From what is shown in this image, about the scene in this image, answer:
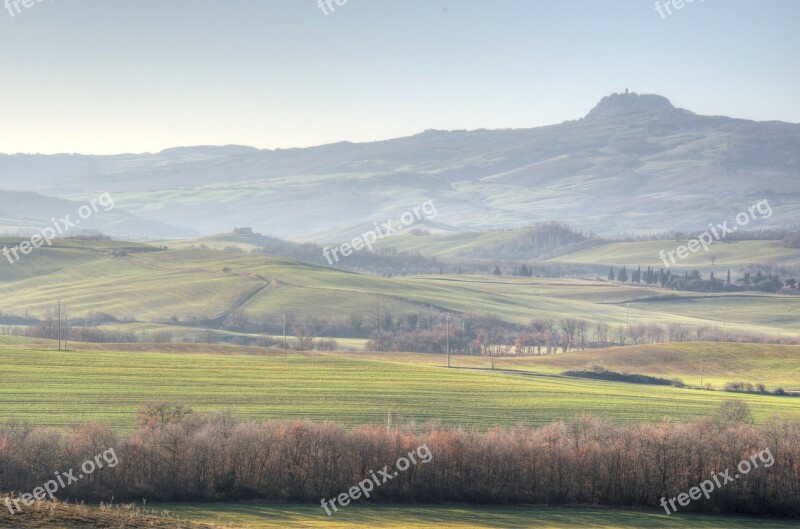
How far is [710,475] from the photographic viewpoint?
50656mm

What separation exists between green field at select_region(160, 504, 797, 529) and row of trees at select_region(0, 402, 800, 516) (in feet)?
5.41

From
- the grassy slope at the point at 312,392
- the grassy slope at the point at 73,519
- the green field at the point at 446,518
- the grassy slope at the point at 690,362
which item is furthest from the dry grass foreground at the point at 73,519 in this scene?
the grassy slope at the point at 690,362

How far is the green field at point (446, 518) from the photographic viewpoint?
133 ft

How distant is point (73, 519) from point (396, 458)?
73.9 feet

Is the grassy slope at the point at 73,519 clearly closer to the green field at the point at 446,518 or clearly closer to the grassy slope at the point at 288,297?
the green field at the point at 446,518

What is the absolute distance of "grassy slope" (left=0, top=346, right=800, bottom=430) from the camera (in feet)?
207

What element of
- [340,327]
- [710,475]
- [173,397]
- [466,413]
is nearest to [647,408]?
[466,413]

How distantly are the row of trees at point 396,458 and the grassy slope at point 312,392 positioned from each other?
32.6ft

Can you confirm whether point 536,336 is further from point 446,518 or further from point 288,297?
point 446,518

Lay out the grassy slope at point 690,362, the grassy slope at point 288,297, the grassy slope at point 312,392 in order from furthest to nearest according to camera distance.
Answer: the grassy slope at point 288,297, the grassy slope at point 690,362, the grassy slope at point 312,392

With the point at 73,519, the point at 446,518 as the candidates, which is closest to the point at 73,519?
the point at 73,519

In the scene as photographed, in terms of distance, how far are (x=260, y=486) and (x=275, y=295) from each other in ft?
362

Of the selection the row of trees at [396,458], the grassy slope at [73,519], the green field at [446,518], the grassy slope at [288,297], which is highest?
the grassy slope at [288,297]

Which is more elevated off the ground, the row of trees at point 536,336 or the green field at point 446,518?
→ the row of trees at point 536,336
